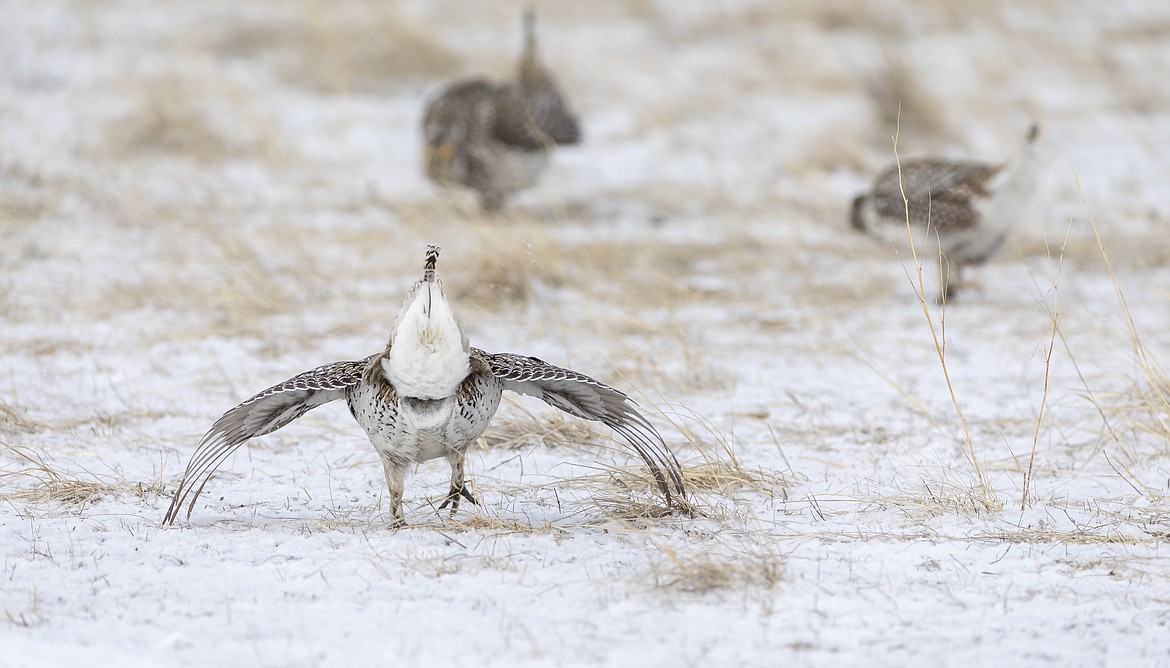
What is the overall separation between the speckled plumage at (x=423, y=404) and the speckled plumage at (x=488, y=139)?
4338mm

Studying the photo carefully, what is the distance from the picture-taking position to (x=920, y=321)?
19.2 ft

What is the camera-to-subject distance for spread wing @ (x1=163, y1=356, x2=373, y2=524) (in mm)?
3273

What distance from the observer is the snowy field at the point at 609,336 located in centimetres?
280

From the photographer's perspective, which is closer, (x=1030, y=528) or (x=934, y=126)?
(x=1030, y=528)

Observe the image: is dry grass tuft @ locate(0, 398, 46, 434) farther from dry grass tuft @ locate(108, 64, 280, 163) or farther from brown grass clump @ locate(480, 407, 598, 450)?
dry grass tuft @ locate(108, 64, 280, 163)

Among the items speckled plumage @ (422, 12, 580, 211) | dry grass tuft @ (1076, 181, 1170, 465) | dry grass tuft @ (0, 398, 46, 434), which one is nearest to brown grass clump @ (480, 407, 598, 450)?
dry grass tuft @ (0, 398, 46, 434)

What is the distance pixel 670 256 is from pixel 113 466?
385 centimetres

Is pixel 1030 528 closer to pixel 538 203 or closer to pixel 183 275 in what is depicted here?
pixel 183 275

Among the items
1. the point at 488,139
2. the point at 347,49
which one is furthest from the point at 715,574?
the point at 347,49

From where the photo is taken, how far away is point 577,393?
3.40 metres

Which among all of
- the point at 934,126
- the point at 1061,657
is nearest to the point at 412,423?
the point at 1061,657

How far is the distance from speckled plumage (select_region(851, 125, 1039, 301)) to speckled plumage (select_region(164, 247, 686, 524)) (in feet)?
9.05

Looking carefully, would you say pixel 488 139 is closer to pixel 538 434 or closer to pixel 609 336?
pixel 609 336

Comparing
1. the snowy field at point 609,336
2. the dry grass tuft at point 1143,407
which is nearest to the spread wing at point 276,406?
the snowy field at point 609,336
